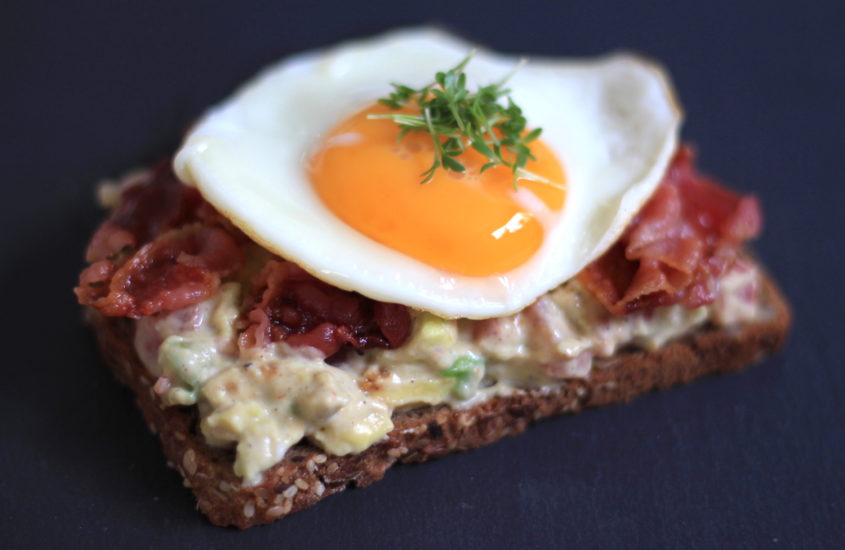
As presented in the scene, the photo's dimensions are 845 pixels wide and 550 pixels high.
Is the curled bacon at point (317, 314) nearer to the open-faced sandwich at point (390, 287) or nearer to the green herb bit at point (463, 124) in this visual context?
the open-faced sandwich at point (390, 287)

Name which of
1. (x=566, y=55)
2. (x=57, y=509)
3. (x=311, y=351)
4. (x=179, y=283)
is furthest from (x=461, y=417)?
(x=566, y=55)

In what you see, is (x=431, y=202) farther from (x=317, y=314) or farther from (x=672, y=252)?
(x=672, y=252)

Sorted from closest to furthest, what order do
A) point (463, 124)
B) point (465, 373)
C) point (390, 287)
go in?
point (390, 287) → point (465, 373) → point (463, 124)

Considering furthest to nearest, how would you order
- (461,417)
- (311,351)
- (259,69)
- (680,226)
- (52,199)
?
1. (259,69)
2. (52,199)
3. (680,226)
4. (461,417)
5. (311,351)

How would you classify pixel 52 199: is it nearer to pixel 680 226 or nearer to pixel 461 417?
pixel 461 417

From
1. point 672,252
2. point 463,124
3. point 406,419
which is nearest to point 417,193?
point 463,124

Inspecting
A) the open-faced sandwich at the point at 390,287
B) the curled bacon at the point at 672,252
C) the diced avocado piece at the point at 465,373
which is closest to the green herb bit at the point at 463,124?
the open-faced sandwich at the point at 390,287

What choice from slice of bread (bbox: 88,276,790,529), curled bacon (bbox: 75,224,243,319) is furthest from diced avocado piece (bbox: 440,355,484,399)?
curled bacon (bbox: 75,224,243,319)
